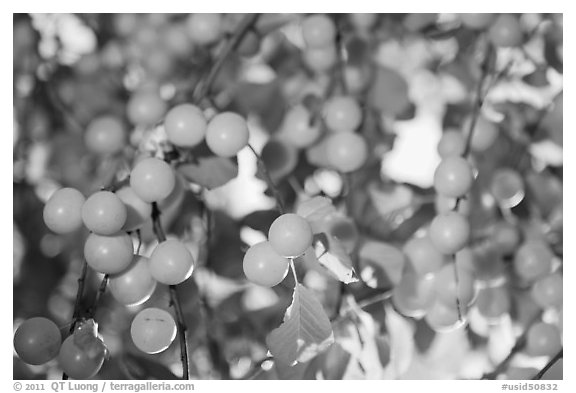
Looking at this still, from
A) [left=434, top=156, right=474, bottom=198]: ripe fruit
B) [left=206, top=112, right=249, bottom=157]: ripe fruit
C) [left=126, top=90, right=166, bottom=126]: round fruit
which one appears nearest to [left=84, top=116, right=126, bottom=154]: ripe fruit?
[left=126, top=90, right=166, bottom=126]: round fruit

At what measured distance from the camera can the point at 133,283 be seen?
16.2 inches

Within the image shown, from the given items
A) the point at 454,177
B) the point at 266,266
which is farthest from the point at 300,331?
the point at 454,177

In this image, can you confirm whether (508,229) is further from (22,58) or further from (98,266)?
(22,58)

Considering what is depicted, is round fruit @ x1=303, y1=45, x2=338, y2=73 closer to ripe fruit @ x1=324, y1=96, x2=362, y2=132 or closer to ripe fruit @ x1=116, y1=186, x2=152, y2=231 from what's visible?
ripe fruit @ x1=324, y1=96, x2=362, y2=132

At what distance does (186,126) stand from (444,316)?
8.8 inches

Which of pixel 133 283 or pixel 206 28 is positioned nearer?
pixel 133 283

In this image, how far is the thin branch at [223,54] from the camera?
48 cm

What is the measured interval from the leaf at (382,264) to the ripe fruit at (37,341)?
0.21 m

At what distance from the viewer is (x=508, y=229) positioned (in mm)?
539

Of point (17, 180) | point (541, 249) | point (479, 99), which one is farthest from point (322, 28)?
point (17, 180)

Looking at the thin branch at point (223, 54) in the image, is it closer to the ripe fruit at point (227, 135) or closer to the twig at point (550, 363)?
the ripe fruit at point (227, 135)

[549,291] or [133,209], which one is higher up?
A: [133,209]

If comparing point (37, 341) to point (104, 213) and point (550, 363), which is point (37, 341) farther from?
point (550, 363)

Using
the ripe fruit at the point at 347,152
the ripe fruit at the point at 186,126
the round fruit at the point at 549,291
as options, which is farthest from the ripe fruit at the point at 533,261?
the ripe fruit at the point at 186,126
